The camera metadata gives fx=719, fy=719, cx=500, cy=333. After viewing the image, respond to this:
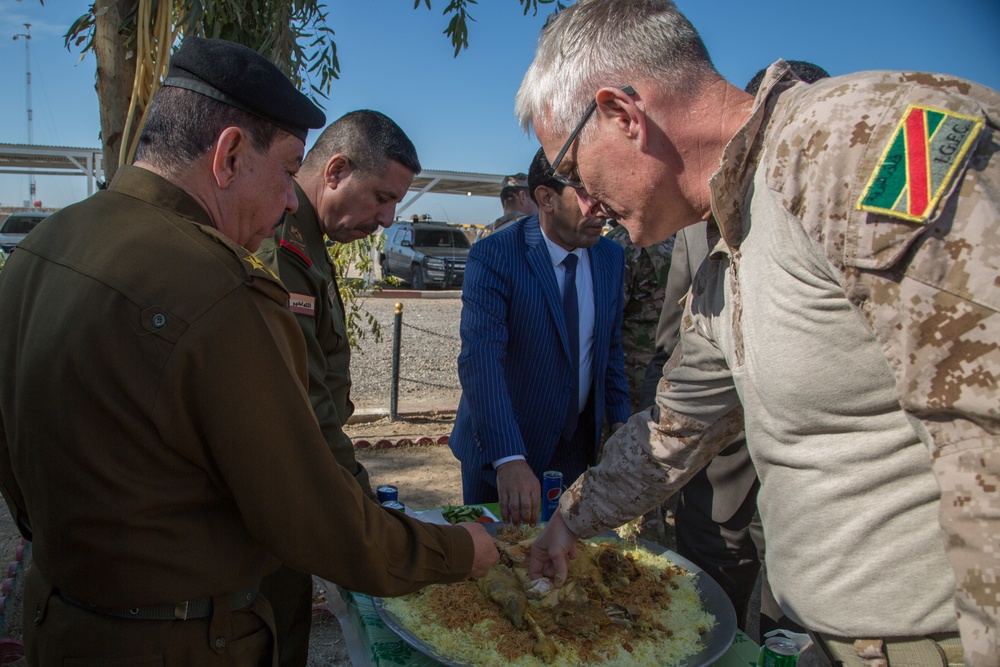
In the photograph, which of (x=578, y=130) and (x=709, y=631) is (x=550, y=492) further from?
(x=578, y=130)

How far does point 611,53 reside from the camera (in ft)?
4.90

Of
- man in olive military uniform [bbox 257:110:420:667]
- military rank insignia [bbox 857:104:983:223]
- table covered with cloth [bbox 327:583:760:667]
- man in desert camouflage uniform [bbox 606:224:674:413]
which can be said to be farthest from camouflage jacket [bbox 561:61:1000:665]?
man in desert camouflage uniform [bbox 606:224:674:413]

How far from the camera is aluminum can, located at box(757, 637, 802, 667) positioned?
156 cm

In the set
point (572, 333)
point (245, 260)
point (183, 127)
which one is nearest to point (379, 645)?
point (245, 260)

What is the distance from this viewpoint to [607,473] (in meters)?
2.06

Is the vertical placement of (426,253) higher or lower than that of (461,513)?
higher

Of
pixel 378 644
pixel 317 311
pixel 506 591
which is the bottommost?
pixel 378 644

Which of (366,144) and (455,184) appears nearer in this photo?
(366,144)

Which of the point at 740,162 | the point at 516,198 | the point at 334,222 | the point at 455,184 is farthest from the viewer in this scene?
the point at 455,184

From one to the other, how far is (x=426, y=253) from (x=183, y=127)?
1973 cm

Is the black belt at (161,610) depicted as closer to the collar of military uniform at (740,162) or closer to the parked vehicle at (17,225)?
the collar of military uniform at (740,162)

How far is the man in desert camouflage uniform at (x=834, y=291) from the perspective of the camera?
0.91 meters

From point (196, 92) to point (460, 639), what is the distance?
145 centimetres

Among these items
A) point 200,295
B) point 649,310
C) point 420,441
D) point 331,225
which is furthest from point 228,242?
point 420,441
